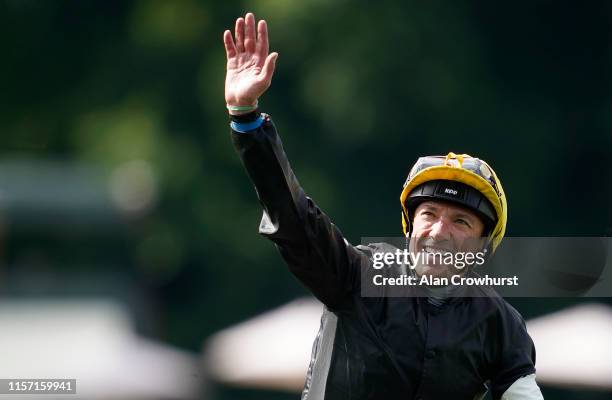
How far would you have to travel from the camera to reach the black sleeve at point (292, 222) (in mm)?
4684

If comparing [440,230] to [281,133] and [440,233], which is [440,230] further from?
[281,133]

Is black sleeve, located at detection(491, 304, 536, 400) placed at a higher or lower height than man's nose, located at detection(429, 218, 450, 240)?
lower

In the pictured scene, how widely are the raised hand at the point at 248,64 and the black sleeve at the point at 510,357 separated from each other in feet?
3.82

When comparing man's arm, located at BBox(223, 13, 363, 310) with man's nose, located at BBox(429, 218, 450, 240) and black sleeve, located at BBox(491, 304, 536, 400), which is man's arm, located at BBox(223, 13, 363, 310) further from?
black sleeve, located at BBox(491, 304, 536, 400)

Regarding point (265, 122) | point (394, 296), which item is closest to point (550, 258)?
point (394, 296)

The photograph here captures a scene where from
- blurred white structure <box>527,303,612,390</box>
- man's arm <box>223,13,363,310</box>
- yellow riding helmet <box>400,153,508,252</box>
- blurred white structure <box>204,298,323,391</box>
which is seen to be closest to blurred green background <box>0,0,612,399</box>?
blurred white structure <box>204,298,323,391</box>

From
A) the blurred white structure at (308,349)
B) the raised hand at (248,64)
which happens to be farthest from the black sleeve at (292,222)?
the blurred white structure at (308,349)

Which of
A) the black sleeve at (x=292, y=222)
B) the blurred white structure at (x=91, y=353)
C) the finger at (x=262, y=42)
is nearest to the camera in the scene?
the black sleeve at (x=292, y=222)

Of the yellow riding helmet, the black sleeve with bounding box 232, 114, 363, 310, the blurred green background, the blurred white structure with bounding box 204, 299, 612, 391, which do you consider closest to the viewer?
the black sleeve with bounding box 232, 114, 363, 310

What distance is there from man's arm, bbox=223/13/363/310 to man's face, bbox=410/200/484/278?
0.26 m

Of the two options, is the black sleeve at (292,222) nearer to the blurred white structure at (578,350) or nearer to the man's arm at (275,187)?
the man's arm at (275,187)

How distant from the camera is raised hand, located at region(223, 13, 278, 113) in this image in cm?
470

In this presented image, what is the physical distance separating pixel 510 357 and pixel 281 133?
14.0 metres

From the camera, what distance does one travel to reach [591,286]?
6.01 metres
